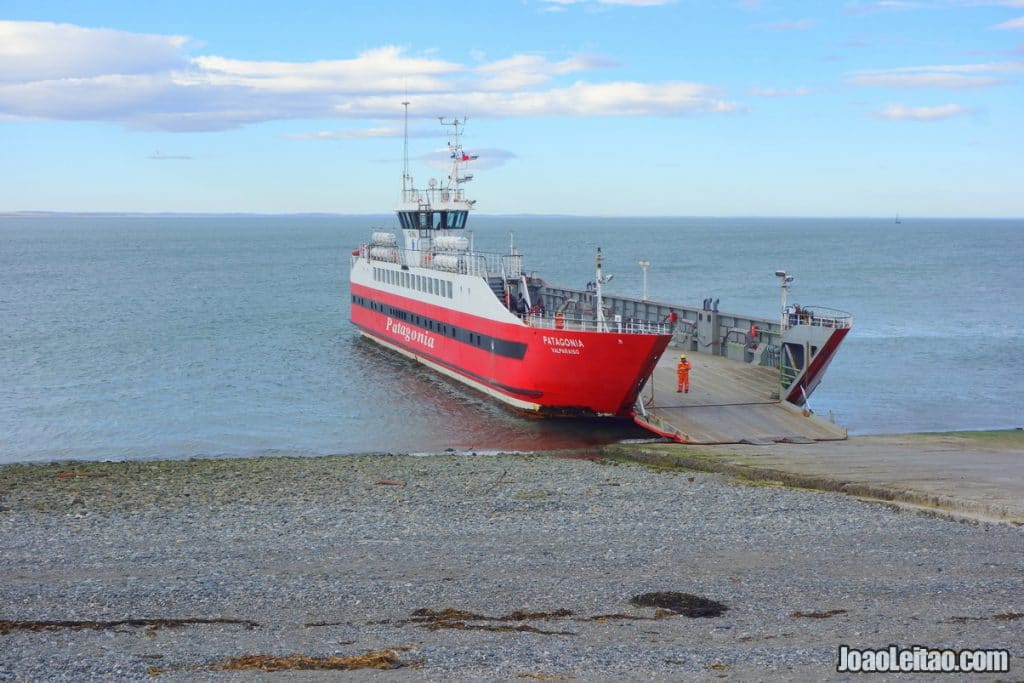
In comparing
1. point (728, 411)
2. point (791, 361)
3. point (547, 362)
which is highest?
Answer: point (791, 361)

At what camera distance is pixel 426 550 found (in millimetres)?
16391

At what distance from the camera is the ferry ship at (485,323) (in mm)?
28859

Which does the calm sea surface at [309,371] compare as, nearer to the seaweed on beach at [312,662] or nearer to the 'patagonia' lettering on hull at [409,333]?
the 'patagonia' lettering on hull at [409,333]

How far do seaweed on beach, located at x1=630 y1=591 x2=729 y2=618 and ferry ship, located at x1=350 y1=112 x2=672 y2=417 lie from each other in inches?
563

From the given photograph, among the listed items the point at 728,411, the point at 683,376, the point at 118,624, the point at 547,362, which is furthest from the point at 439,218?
the point at 118,624

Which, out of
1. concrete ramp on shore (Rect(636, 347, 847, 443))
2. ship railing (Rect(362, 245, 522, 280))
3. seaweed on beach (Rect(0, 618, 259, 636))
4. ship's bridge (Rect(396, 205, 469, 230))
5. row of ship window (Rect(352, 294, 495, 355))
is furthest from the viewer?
ship's bridge (Rect(396, 205, 469, 230))

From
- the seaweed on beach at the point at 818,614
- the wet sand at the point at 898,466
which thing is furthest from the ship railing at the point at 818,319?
the seaweed on beach at the point at 818,614

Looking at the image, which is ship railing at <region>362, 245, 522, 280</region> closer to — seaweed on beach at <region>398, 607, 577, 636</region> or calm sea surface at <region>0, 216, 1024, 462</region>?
calm sea surface at <region>0, 216, 1024, 462</region>

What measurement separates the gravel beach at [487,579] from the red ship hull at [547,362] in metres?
6.82

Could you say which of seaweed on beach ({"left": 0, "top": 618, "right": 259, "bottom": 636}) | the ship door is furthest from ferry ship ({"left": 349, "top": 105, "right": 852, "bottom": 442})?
seaweed on beach ({"left": 0, "top": 618, "right": 259, "bottom": 636})

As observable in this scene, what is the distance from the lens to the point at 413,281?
4147cm

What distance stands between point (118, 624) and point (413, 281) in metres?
29.3

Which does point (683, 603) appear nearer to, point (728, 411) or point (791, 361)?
point (728, 411)

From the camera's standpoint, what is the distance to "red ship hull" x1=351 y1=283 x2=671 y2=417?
28328mm
